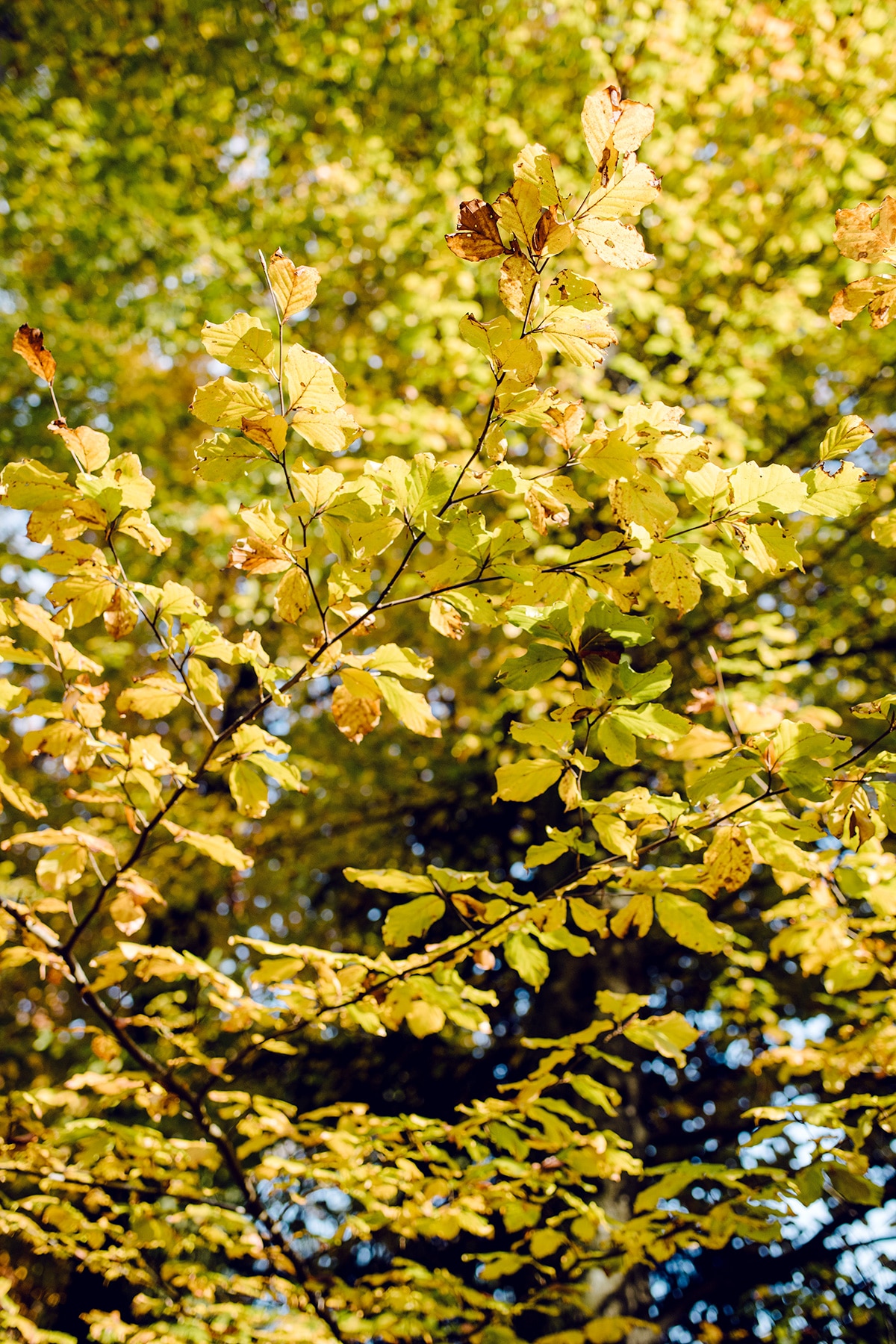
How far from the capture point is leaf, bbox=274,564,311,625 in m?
1.08

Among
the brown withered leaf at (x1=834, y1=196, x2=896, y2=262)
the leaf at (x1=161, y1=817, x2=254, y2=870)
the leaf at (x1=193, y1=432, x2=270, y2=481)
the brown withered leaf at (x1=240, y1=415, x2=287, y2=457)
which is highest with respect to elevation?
the brown withered leaf at (x1=834, y1=196, x2=896, y2=262)

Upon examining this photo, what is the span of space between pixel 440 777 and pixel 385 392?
271 cm

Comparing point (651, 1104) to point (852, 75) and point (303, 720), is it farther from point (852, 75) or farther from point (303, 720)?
point (852, 75)

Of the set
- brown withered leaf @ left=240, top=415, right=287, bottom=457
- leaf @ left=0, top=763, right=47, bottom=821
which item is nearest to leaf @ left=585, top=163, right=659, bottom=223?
brown withered leaf @ left=240, top=415, right=287, bottom=457

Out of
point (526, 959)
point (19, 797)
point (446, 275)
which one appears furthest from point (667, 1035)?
point (446, 275)

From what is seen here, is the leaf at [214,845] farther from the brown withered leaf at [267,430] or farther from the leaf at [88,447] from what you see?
the brown withered leaf at [267,430]

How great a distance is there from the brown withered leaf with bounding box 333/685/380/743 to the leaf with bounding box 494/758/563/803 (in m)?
0.22

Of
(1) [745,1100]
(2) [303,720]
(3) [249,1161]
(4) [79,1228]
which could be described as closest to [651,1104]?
(1) [745,1100]

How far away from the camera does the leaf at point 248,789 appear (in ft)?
4.71

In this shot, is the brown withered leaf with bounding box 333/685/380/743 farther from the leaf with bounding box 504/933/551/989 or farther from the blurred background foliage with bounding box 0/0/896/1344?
the blurred background foliage with bounding box 0/0/896/1344

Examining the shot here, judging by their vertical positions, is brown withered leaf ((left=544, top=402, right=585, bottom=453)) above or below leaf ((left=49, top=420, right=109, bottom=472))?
above

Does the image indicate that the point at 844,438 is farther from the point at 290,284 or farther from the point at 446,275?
the point at 446,275

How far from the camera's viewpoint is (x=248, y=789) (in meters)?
1.44

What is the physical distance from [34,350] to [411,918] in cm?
105
